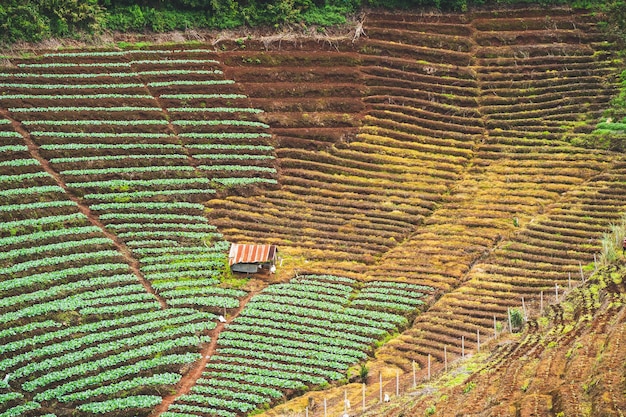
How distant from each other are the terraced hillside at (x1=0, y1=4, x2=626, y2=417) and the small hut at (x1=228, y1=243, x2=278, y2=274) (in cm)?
82

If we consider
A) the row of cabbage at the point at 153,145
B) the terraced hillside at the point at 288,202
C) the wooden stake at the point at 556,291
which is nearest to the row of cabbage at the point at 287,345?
the terraced hillside at the point at 288,202

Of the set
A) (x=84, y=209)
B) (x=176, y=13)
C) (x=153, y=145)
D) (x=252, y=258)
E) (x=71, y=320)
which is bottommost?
(x=71, y=320)

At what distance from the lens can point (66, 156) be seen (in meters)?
64.0

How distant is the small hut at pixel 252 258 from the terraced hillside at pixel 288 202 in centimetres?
82

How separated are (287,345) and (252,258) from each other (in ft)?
25.4

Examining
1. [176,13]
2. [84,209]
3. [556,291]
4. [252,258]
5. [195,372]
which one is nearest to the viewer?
[195,372]

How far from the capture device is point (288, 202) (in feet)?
212

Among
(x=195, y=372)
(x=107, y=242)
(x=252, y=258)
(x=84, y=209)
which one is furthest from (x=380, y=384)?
(x=84, y=209)

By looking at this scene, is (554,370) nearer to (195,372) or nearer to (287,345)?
(287,345)

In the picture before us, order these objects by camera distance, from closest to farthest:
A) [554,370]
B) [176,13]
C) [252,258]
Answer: [554,370], [252,258], [176,13]

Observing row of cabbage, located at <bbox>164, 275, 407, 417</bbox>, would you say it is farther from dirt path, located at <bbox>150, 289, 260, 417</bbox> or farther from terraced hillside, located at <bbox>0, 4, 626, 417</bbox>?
dirt path, located at <bbox>150, 289, 260, 417</bbox>

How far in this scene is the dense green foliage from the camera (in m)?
74.6

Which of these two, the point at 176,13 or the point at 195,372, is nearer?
the point at 195,372

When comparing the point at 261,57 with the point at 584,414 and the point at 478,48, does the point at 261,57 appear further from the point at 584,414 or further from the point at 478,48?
the point at 584,414
